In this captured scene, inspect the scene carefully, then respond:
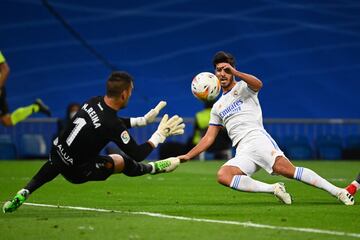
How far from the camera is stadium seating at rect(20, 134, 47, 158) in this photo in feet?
82.7

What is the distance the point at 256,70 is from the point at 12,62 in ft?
23.1

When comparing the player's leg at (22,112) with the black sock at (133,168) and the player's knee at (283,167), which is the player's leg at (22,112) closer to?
the black sock at (133,168)

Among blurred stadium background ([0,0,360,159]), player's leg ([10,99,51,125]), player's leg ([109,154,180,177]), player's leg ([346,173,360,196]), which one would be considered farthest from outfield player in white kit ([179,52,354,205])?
blurred stadium background ([0,0,360,159])

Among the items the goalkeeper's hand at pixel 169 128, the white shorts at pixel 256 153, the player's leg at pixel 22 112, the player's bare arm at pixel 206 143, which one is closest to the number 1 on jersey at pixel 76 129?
the goalkeeper's hand at pixel 169 128

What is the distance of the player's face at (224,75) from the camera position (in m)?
11.6

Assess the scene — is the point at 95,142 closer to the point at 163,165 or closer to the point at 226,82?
the point at 163,165

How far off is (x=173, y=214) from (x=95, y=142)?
119 centimetres

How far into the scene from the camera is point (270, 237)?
8.02 meters

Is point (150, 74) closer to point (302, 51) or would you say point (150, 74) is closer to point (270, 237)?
point (302, 51)

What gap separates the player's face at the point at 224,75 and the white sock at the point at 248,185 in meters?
1.32

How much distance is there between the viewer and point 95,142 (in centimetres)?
1023

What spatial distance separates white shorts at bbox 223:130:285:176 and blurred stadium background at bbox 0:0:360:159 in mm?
14054

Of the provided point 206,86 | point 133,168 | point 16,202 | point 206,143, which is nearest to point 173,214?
point 133,168

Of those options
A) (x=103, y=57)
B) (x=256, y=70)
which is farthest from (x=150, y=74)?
(x=256, y=70)
